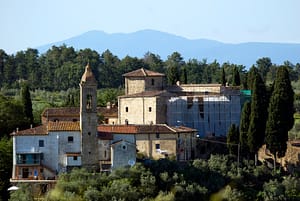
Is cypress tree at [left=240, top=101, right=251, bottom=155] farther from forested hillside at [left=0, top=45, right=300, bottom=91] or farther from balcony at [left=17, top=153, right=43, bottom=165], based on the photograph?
forested hillside at [left=0, top=45, right=300, bottom=91]

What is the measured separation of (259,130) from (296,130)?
1052 centimetres

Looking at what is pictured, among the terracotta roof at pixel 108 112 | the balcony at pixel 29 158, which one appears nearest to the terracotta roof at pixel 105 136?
the balcony at pixel 29 158

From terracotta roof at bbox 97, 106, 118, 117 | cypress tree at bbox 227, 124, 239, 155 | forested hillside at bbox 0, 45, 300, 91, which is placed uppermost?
forested hillside at bbox 0, 45, 300, 91

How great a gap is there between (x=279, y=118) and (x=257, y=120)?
118 centimetres

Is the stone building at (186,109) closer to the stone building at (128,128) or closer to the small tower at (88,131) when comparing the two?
the stone building at (128,128)

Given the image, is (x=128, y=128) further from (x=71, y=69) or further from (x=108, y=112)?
(x=71, y=69)

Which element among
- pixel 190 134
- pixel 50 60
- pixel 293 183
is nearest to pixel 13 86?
pixel 50 60

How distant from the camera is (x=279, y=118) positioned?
37.8 metres

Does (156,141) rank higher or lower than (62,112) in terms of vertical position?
lower

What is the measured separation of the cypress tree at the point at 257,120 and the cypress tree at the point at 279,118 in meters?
0.62

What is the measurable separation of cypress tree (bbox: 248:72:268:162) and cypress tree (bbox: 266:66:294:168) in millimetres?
621

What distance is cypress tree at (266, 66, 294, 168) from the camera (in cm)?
3772

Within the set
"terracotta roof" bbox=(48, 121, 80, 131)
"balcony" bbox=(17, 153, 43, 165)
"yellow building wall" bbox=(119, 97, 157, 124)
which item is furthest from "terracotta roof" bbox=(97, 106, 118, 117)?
"balcony" bbox=(17, 153, 43, 165)

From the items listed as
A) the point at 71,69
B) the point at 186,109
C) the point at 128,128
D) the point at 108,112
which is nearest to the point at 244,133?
the point at 128,128
